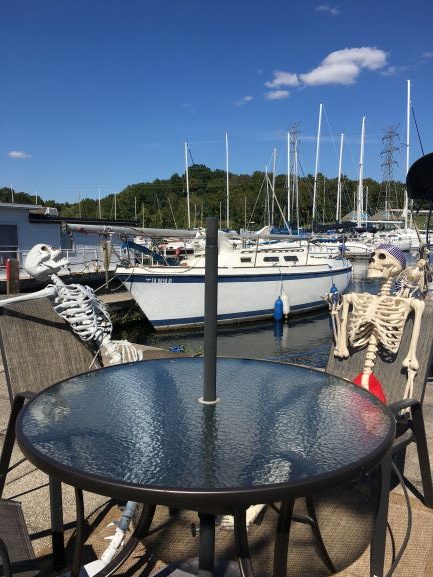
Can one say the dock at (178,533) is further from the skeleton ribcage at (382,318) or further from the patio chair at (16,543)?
the skeleton ribcage at (382,318)

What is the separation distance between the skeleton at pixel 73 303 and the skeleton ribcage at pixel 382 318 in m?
1.71

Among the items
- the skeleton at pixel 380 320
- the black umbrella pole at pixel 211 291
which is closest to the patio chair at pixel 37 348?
the black umbrella pole at pixel 211 291

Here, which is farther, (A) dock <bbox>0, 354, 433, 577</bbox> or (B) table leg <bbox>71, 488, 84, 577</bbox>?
(A) dock <bbox>0, 354, 433, 577</bbox>

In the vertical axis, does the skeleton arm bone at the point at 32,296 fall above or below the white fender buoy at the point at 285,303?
above

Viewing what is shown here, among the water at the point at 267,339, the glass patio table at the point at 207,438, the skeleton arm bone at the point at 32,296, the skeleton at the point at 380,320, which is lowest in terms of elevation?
the water at the point at 267,339

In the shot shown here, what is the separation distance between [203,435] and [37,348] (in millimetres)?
1806

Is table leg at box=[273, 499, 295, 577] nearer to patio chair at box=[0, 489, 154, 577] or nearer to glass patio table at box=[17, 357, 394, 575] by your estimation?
glass patio table at box=[17, 357, 394, 575]

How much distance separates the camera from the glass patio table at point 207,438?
1.42 m

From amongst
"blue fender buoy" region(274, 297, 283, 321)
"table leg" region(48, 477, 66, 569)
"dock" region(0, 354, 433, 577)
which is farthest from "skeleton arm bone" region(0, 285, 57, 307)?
"blue fender buoy" region(274, 297, 283, 321)

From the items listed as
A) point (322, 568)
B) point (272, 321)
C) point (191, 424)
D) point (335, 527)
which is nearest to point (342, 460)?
point (191, 424)

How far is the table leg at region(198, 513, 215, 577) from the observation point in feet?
5.37

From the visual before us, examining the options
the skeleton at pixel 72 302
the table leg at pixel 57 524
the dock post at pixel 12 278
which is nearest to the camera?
the table leg at pixel 57 524

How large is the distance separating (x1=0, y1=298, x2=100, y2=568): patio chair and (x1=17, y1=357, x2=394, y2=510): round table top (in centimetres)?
72

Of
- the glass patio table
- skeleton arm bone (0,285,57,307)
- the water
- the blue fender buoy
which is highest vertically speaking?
skeleton arm bone (0,285,57,307)
